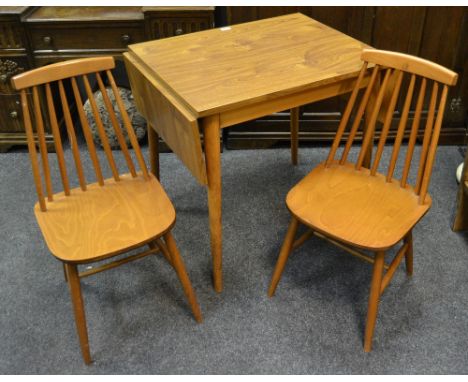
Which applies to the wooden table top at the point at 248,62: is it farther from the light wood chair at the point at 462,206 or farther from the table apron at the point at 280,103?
the light wood chair at the point at 462,206

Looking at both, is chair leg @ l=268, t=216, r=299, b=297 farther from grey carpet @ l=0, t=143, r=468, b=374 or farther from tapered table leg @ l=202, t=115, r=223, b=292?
tapered table leg @ l=202, t=115, r=223, b=292

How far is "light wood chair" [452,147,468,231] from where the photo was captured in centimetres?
202

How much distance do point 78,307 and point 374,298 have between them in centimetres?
93

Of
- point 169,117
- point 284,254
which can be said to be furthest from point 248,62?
point 284,254

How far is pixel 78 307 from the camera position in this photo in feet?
5.06

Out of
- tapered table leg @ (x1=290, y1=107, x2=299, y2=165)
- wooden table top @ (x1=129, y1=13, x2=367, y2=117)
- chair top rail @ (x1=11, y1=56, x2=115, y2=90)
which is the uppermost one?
chair top rail @ (x1=11, y1=56, x2=115, y2=90)

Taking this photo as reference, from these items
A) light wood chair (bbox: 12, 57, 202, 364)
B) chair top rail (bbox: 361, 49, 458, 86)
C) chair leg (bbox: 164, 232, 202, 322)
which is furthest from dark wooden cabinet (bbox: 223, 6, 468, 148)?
chair leg (bbox: 164, 232, 202, 322)

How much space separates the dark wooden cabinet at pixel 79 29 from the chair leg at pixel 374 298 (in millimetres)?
1410

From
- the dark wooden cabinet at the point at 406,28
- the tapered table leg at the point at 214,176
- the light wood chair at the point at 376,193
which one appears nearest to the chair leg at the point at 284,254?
the light wood chair at the point at 376,193

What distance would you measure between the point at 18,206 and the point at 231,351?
1315 millimetres

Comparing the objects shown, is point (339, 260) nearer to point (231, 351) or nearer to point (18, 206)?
point (231, 351)

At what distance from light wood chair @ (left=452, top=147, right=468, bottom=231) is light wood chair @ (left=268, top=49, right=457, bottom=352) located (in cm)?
43

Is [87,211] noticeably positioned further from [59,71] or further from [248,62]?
[248,62]

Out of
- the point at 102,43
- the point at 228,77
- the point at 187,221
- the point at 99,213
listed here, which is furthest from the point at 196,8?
the point at 99,213
